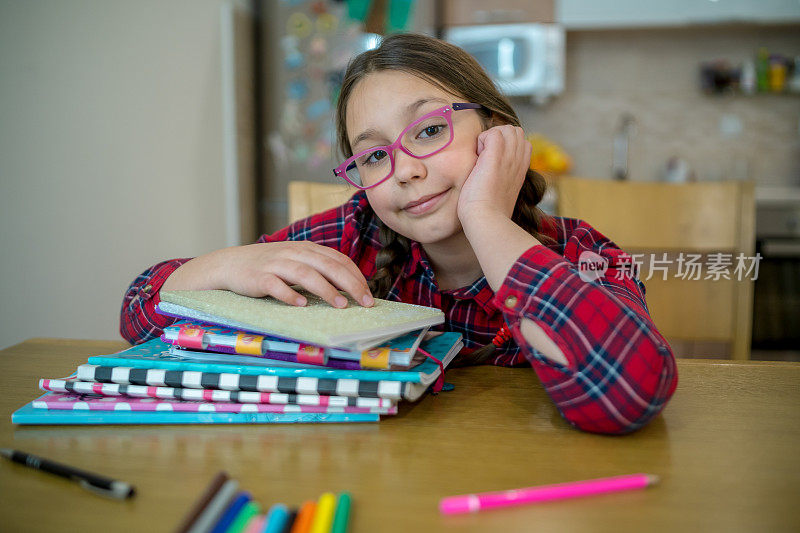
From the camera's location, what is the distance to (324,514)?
39 cm

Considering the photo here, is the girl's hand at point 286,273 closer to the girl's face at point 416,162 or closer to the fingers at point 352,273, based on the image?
the fingers at point 352,273

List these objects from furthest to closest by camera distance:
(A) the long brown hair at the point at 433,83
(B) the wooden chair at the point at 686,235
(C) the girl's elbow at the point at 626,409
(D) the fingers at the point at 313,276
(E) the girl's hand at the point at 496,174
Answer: (B) the wooden chair at the point at 686,235 < (A) the long brown hair at the point at 433,83 < (E) the girl's hand at the point at 496,174 < (D) the fingers at the point at 313,276 < (C) the girl's elbow at the point at 626,409

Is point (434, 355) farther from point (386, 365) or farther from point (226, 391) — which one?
point (226, 391)

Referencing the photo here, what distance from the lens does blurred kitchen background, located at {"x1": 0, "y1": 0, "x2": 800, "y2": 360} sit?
2.20 m

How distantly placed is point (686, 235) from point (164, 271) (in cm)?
104

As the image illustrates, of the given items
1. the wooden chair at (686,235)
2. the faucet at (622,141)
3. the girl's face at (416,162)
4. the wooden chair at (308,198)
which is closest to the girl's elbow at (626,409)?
the girl's face at (416,162)

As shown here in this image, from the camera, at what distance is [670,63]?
3.45 m

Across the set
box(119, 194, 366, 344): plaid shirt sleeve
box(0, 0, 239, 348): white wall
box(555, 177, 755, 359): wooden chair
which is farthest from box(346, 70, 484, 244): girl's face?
box(0, 0, 239, 348): white wall

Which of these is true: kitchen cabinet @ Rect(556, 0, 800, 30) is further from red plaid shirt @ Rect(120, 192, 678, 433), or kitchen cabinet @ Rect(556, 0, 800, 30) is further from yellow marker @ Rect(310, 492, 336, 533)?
yellow marker @ Rect(310, 492, 336, 533)

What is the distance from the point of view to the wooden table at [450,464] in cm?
42

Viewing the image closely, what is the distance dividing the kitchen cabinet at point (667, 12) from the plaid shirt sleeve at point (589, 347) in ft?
9.68

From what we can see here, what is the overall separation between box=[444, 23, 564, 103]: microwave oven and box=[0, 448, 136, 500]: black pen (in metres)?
3.05

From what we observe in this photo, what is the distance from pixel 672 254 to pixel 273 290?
0.95 meters

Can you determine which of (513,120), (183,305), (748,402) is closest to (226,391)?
(183,305)
